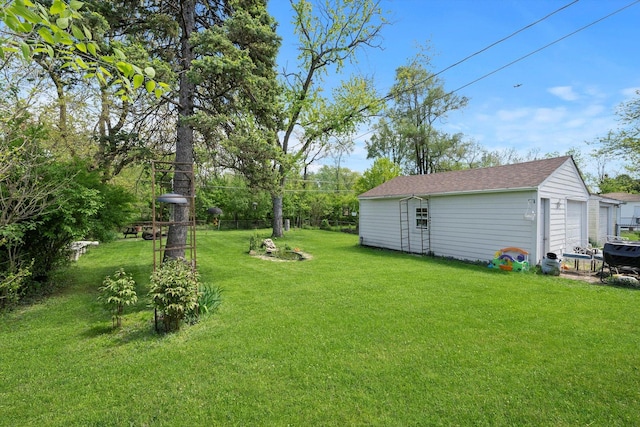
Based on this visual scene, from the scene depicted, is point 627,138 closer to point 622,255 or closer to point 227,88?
point 622,255

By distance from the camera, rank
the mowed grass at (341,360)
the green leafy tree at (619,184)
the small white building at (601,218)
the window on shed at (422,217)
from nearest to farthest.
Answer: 1. the mowed grass at (341,360)
2. the window on shed at (422,217)
3. the small white building at (601,218)
4. the green leafy tree at (619,184)

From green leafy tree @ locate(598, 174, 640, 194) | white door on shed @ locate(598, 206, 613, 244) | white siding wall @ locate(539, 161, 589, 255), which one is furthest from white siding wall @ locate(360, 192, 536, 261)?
green leafy tree @ locate(598, 174, 640, 194)

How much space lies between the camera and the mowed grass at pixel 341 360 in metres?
2.48

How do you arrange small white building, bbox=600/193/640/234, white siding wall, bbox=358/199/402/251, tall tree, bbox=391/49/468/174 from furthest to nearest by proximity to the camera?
1. small white building, bbox=600/193/640/234
2. tall tree, bbox=391/49/468/174
3. white siding wall, bbox=358/199/402/251

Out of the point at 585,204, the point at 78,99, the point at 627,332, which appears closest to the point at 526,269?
the point at 627,332

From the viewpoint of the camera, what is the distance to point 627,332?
3883mm

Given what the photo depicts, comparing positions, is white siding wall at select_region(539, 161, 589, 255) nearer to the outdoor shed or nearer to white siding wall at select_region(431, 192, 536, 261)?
the outdoor shed

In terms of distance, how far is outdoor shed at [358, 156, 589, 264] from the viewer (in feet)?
26.3

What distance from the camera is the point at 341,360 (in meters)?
3.29

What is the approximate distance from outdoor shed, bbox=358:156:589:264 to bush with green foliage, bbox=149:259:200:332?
8.39 meters

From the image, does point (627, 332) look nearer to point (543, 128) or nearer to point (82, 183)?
point (82, 183)

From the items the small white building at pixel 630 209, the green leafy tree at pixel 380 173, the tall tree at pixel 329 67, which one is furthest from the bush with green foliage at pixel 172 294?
the small white building at pixel 630 209

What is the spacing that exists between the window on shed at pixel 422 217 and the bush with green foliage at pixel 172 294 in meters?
8.78

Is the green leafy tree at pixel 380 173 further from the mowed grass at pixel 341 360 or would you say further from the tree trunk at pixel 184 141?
the tree trunk at pixel 184 141
